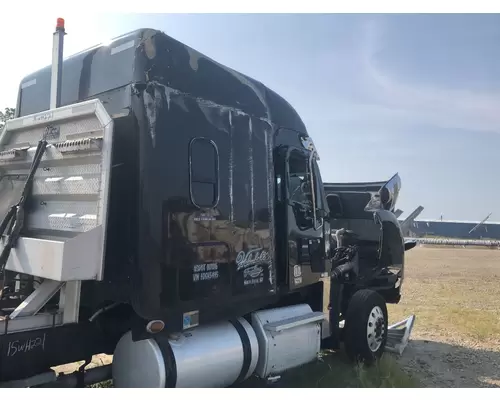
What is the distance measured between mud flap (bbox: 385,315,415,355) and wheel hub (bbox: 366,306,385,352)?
19.0 inches

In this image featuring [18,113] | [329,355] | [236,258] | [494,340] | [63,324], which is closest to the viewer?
[63,324]

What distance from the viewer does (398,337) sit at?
686cm

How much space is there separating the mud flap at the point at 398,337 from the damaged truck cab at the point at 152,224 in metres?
1.99

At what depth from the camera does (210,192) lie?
4051 mm

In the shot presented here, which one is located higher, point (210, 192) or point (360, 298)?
point (210, 192)

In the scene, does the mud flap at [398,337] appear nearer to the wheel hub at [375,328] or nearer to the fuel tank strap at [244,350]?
the wheel hub at [375,328]

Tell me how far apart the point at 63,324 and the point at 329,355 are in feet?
12.1

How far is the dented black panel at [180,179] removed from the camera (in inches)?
141

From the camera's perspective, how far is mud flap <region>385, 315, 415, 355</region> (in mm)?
6512

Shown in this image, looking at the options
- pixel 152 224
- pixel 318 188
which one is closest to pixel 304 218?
pixel 318 188

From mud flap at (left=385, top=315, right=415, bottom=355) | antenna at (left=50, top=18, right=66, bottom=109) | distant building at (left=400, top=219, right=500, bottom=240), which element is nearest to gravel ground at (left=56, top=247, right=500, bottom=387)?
mud flap at (left=385, top=315, right=415, bottom=355)

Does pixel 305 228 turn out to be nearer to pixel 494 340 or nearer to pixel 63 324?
pixel 63 324

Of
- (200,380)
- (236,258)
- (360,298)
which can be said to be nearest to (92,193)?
(236,258)

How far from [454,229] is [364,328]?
183 ft
